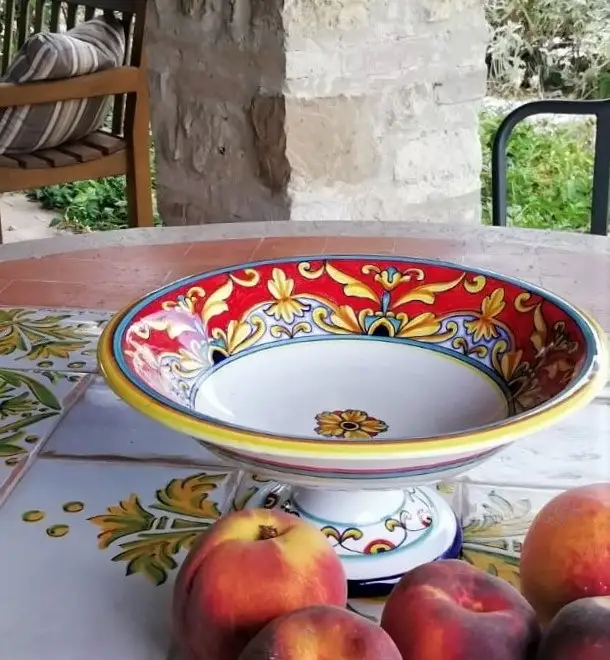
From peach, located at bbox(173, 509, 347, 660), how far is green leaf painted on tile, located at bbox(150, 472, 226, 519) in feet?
0.66

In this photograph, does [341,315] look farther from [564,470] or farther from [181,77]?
[181,77]

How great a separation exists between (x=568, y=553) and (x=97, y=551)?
11.5 inches

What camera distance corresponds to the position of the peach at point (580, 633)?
1.23 feet

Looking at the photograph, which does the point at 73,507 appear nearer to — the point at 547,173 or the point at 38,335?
the point at 38,335

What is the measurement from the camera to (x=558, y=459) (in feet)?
2.43

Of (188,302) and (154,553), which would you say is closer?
(154,553)

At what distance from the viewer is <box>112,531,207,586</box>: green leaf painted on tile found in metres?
0.59

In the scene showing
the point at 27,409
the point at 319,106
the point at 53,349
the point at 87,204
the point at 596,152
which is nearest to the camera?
the point at 27,409

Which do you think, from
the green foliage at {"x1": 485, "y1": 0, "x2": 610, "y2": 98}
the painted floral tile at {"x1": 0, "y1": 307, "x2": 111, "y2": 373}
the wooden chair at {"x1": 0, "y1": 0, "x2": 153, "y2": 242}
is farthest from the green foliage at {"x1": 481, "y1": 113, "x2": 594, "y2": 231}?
the painted floral tile at {"x1": 0, "y1": 307, "x2": 111, "y2": 373}

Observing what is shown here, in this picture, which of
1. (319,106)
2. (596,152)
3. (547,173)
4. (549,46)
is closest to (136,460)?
(596,152)

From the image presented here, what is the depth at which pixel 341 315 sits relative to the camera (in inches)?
30.5

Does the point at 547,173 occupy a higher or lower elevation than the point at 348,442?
lower

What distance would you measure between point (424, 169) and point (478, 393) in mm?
1731

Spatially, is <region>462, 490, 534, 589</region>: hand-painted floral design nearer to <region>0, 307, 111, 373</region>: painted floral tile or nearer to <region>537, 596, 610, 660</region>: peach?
<region>537, 596, 610, 660</region>: peach
